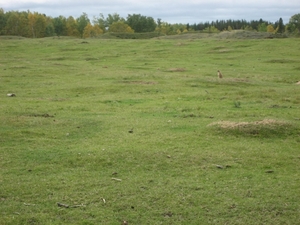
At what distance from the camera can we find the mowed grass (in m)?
6.49

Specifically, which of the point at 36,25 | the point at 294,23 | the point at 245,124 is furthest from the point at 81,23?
the point at 245,124

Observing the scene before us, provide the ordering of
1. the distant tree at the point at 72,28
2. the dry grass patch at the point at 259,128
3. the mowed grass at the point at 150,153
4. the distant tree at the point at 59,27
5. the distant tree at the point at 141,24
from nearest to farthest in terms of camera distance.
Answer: the mowed grass at the point at 150,153
the dry grass patch at the point at 259,128
the distant tree at the point at 59,27
the distant tree at the point at 72,28
the distant tree at the point at 141,24

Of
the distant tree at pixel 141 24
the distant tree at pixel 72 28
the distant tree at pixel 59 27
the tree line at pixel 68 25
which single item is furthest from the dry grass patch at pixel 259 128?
the distant tree at pixel 141 24

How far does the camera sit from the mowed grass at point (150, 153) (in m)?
6.49

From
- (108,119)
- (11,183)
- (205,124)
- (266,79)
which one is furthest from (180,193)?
(266,79)

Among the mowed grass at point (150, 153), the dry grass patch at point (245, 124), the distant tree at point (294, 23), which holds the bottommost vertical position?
the mowed grass at point (150, 153)

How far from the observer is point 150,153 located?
9.08 metres

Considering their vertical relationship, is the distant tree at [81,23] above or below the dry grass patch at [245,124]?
above

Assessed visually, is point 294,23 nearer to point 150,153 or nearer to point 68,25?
point 68,25

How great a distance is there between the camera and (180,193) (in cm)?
704

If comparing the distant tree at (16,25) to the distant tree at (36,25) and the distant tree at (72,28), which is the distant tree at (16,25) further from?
the distant tree at (72,28)

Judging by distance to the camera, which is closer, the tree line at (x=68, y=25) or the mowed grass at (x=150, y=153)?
the mowed grass at (x=150, y=153)

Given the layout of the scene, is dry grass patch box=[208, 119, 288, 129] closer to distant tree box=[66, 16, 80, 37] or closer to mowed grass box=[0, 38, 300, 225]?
mowed grass box=[0, 38, 300, 225]

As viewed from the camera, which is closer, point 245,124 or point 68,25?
point 245,124
